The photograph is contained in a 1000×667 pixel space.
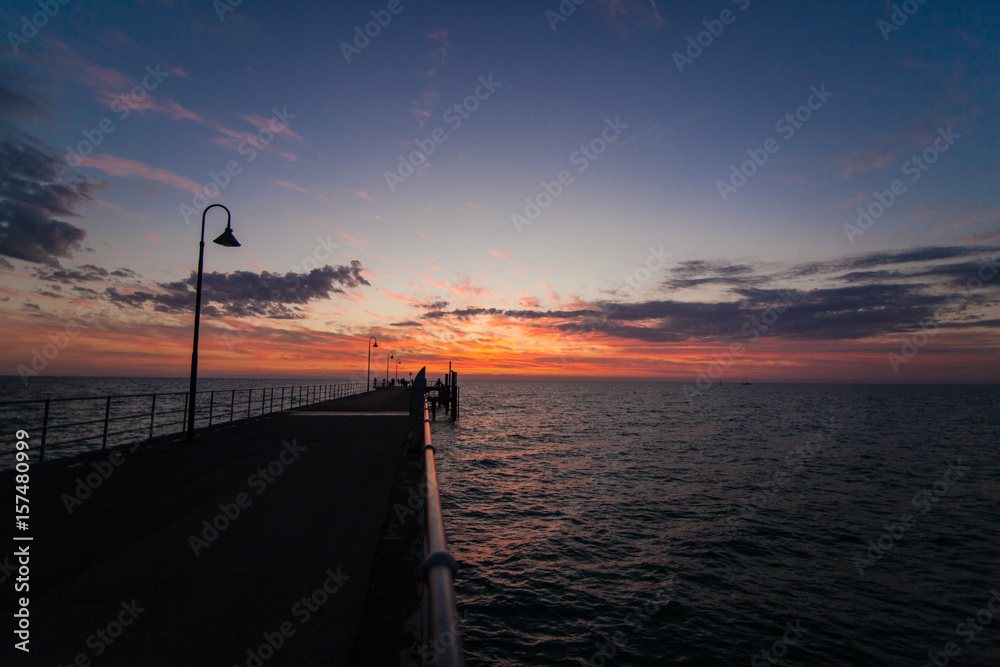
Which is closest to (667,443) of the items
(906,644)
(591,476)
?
(591,476)

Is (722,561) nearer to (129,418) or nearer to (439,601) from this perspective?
(439,601)

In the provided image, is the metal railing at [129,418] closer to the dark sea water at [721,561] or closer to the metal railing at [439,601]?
the metal railing at [439,601]

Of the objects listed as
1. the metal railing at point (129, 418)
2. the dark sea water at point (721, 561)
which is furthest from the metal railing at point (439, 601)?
the metal railing at point (129, 418)

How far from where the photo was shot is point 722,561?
11.9 metres

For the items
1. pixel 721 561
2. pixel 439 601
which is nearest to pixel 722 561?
pixel 721 561

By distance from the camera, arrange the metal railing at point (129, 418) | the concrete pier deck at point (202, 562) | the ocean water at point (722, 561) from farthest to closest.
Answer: the metal railing at point (129, 418) < the ocean water at point (722, 561) < the concrete pier deck at point (202, 562)

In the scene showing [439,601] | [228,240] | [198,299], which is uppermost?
[228,240]

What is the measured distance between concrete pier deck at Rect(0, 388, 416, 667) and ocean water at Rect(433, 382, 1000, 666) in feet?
11.4

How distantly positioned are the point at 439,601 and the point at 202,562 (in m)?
4.89

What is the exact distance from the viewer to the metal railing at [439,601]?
154cm

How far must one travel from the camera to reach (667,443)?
33625 mm

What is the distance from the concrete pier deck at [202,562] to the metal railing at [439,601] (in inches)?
76.2

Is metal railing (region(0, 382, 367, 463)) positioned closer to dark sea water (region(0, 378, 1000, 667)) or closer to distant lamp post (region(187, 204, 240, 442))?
distant lamp post (region(187, 204, 240, 442))

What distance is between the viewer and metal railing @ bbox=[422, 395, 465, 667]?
5.04ft
